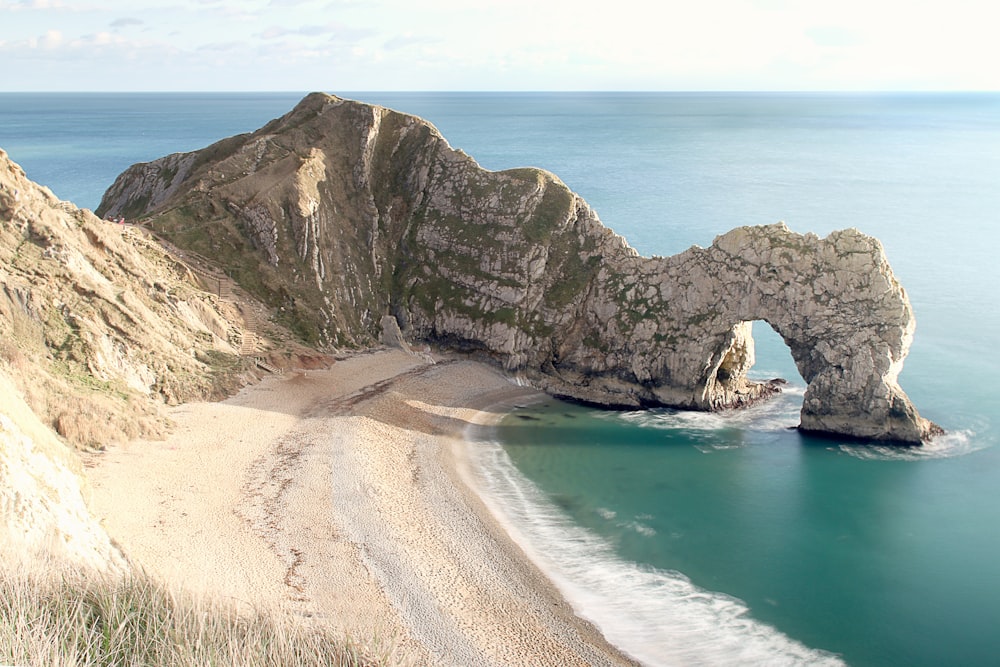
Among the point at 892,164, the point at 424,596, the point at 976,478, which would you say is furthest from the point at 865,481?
the point at 892,164

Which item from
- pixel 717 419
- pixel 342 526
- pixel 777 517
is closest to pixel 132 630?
pixel 342 526

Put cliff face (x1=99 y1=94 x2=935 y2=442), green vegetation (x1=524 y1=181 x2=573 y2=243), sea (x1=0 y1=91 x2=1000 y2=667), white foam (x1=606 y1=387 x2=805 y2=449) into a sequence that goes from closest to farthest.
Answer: sea (x1=0 y1=91 x2=1000 y2=667)
cliff face (x1=99 y1=94 x2=935 y2=442)
white foam (x1=606 y1=387 x2=805 y2=449)
green vegetation (x1=524 y1=181 x2=573 y2=243)

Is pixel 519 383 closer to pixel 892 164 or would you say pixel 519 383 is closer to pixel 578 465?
pixel 578 465

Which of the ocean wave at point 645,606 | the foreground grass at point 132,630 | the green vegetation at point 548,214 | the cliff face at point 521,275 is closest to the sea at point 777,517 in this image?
the ocean wave at point 645,606

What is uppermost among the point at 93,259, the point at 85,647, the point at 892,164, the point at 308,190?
the point at 892,164

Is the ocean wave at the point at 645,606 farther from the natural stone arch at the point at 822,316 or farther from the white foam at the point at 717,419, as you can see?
the natural stone arch at the point at 822,316

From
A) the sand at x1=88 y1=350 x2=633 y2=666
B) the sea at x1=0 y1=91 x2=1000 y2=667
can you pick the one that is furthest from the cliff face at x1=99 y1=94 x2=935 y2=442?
the sand at x1=88 y1=350 x2=633 y2=666

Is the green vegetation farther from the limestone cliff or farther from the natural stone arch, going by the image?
the limestone cliff

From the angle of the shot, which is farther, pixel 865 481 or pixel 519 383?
pixel 519 383
